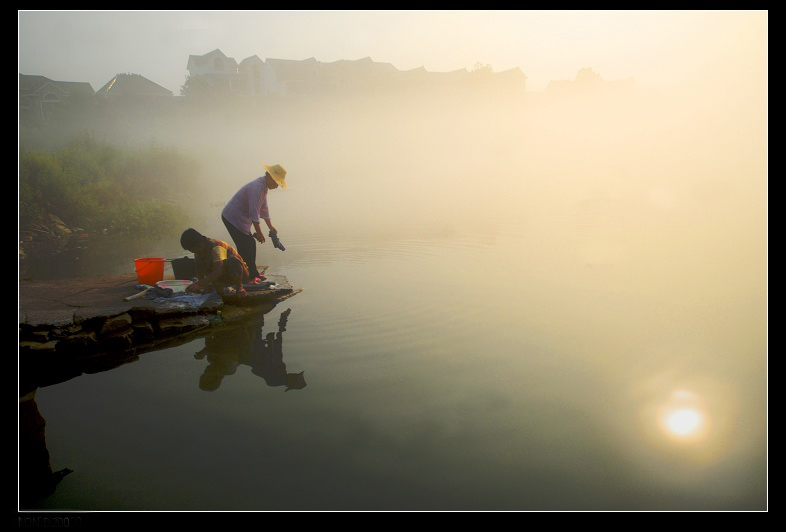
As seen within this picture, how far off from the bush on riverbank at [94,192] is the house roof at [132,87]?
18876mm

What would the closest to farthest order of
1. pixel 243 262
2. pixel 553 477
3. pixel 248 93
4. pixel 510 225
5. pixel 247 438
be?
pixel 553 477
pixel 247 438
pixel 243 262
pixel 510 225
pixel 248 93

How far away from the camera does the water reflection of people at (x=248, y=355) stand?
496cm

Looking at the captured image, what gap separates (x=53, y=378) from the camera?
4.87m

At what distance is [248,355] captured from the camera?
563cm

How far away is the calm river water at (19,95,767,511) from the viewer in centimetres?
340

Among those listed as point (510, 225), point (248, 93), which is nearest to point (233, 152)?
point (248, 93)

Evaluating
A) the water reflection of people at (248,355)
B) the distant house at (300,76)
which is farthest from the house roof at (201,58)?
the water reflection of people at (248,355)

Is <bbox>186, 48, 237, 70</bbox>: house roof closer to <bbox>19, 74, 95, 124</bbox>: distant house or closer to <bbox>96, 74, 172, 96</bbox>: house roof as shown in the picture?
<bbox>96, 74, 172, 96</bbox>: house roof

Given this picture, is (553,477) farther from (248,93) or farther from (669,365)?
(248,93)

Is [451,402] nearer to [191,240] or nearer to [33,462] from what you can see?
[33,462]

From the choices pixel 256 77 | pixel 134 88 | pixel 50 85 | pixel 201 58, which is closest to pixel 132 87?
pixel 134 88

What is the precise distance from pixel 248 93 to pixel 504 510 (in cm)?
4701

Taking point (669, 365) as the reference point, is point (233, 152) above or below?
above

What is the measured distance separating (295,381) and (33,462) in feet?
6.89
